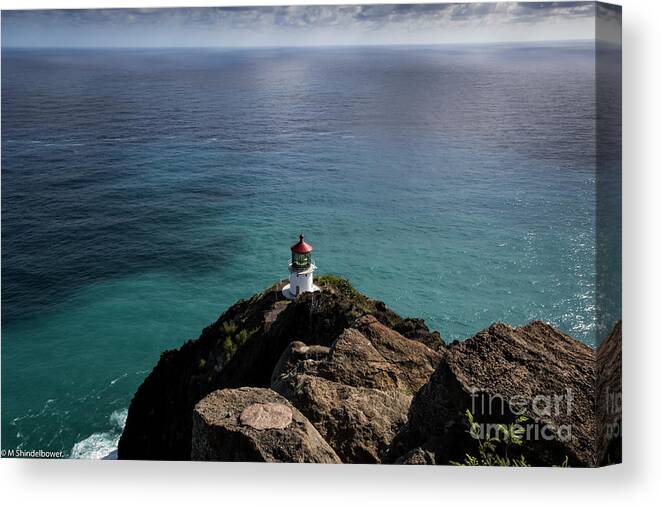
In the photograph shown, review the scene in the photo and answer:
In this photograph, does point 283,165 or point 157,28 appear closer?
point 157,28

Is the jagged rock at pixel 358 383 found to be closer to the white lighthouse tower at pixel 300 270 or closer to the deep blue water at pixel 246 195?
the deep blue water at pixel 246 195

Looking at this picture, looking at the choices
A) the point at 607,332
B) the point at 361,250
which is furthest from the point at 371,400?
the point at 361,250

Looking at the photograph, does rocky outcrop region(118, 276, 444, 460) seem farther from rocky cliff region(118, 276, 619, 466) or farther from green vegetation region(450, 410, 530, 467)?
green vegetation region(450, 410, 530, 467)

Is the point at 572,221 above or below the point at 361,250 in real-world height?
above

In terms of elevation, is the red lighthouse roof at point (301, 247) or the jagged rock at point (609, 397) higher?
the red lighthouse roof at point (301, 247)

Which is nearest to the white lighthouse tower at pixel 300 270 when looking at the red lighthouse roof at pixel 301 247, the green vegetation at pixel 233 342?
the red lighthouse roof at pixel 301 247

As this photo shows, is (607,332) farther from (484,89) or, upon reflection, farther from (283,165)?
(283,165)

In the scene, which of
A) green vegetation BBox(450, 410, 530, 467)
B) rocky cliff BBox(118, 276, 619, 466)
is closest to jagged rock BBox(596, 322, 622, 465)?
rocky cliff BBox(118, 276, 619, 466)
